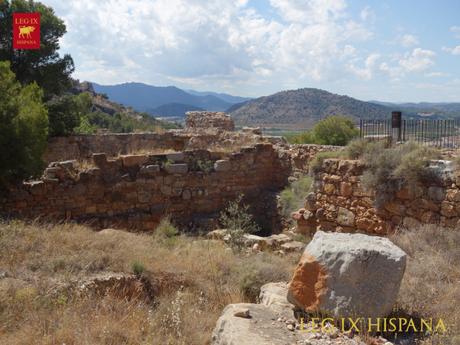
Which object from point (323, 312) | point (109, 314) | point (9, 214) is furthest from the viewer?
point (9, 214)

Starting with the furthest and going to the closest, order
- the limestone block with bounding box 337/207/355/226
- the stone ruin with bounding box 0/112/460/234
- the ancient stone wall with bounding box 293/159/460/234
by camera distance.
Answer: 1. the limestone block with bounding box 337/207/355/226
2. the stone ruin with bounding box 0/112/460/234
3. the ancient stone wall with bounding box 293/159/460/234

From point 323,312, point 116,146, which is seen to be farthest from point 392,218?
point 116,146

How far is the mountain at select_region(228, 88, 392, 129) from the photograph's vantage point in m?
47.5

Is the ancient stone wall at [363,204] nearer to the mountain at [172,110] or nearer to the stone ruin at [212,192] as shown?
the stone ruin at [212,192]

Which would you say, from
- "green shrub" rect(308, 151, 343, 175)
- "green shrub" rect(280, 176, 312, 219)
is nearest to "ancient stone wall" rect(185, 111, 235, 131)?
"green shrub" rect(280, 176, 312, 219)

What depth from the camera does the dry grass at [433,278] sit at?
424 centimetres

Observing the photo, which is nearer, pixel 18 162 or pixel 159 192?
pixel 18 162

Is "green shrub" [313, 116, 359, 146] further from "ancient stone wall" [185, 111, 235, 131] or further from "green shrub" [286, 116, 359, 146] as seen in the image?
"ancient stone wall" [185, 111, 235, 131]

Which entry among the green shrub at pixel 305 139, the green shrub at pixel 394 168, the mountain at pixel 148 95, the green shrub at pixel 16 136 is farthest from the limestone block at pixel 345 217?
the mountain at pixel 148 95

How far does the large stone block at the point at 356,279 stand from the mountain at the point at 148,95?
132665 mm

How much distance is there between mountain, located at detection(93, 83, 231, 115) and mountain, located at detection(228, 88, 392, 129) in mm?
78039

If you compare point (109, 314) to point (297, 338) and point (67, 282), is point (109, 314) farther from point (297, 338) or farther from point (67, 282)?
point (297, 338)

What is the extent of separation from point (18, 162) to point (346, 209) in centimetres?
668

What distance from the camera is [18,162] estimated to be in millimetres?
8516
